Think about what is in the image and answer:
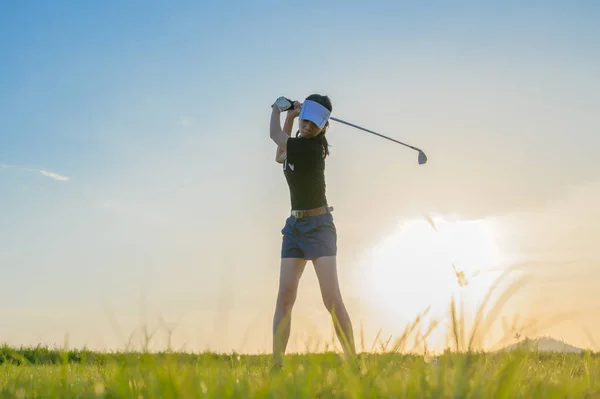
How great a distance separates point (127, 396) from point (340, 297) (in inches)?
144

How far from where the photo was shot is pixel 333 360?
2.62 metres

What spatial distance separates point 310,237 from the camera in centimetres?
584

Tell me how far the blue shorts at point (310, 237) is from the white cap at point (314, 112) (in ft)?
2.97

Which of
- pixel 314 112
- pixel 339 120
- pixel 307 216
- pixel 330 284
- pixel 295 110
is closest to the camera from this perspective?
pixel 330 284

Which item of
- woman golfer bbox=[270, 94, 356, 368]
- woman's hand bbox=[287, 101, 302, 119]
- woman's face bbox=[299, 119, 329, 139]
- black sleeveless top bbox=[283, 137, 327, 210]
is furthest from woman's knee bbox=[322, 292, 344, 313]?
woman's hand bbox=[287, 101, 302, 119]

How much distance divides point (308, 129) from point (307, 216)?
0.87 meters

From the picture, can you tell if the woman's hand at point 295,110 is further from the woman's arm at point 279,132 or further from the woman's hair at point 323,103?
the woman's hair at point 323,103

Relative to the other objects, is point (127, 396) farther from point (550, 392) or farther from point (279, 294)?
point (279, 294)

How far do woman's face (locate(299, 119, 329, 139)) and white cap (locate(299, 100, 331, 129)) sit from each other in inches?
2.4

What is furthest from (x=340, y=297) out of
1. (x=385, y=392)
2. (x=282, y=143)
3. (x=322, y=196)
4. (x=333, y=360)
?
(x=385, y=392)

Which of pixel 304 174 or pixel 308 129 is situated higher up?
pixel 308 129

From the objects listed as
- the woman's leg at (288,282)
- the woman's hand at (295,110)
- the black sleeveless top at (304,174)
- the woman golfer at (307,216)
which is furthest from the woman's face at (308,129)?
the woman's leg at (288,282)

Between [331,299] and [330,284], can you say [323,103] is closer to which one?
[330,284]

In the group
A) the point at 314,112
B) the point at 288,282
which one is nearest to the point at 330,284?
the point at 288,282
